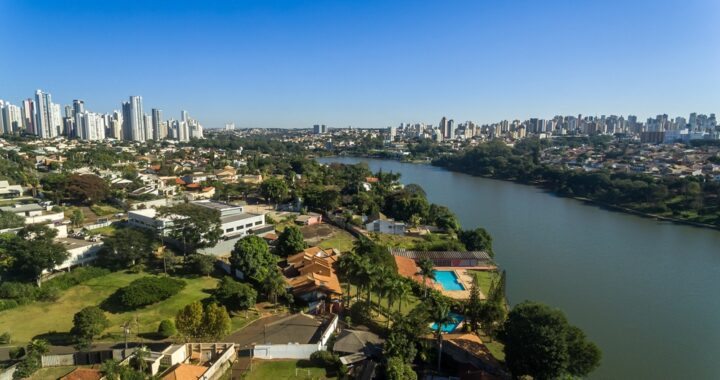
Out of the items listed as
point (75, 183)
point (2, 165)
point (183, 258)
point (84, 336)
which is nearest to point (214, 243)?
point (183, 258)

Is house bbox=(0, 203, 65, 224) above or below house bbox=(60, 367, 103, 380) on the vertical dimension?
above

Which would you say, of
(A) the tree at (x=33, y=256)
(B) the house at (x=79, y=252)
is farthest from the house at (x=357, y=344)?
(B) the house at (x=79, y=252)

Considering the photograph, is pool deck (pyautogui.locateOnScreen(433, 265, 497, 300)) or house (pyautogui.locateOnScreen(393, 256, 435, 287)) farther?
house (pyautogui.locateOnScreen(393, 256, 435, 287))

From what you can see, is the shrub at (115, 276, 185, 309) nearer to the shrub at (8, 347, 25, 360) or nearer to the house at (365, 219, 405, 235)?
the shrub at (8, 347, 25, 360)

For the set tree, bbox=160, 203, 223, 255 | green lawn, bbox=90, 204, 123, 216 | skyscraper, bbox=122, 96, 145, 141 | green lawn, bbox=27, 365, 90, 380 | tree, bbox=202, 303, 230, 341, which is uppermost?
skyscraper, bbox=122, 96, 145, 141

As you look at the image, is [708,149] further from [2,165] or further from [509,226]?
[2,165]

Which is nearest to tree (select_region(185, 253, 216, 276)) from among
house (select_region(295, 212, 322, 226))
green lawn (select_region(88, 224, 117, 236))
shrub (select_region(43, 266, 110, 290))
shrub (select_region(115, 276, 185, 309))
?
shrub (select_region(115, 276, 185, 309))

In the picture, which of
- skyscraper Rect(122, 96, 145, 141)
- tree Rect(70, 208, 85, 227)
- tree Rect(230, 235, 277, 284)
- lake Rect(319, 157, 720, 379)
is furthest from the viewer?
skyscraper Rect(122, 96, 145, 141)
